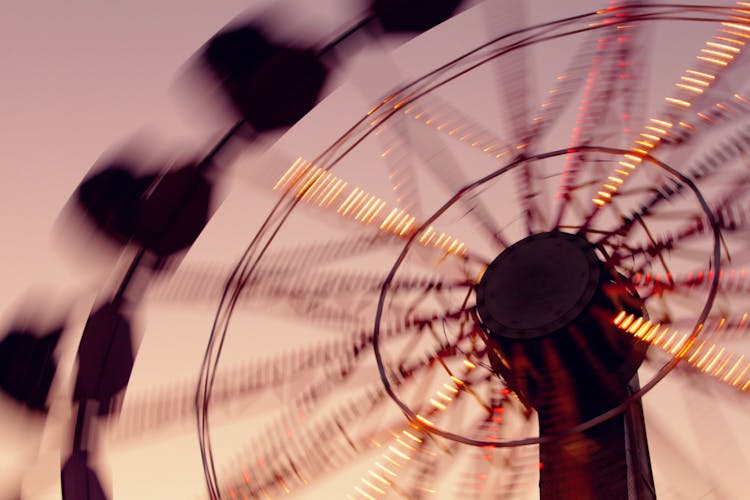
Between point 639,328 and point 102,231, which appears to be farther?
→ point 102,231

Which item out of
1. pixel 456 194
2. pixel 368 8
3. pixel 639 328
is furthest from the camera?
pixel 456 194

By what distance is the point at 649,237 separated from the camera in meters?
6.61

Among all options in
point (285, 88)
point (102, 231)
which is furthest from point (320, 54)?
point (102, 231)

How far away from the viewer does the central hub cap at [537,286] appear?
21.2 ft

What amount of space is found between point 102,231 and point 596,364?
3.32m

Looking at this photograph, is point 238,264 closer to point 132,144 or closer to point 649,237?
point 132,144

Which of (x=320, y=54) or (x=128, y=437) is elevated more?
(x=320, y=54)

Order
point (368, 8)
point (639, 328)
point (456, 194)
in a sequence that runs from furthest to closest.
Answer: point (456, 194) < point (368, 8) < point (639, 328)

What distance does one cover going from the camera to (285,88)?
7.14m

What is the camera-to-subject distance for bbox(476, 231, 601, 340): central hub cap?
21.2 feet

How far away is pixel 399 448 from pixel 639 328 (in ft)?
5.42

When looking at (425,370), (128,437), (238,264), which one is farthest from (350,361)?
(128,437)

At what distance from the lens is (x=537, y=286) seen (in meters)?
6.69

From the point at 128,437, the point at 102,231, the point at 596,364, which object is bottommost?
the point at 596,364
